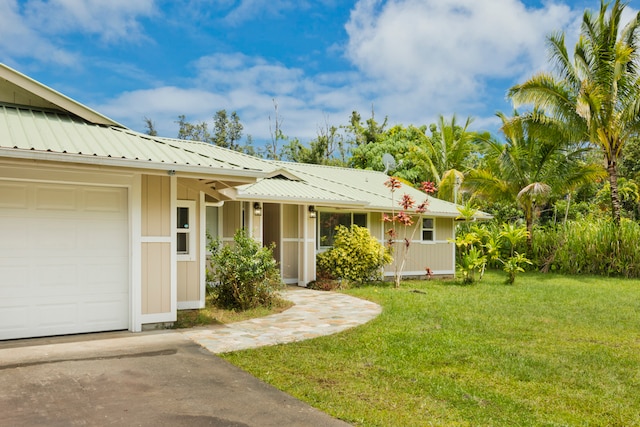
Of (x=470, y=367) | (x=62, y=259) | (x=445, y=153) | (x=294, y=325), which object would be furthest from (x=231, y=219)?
(x=445, y=153)

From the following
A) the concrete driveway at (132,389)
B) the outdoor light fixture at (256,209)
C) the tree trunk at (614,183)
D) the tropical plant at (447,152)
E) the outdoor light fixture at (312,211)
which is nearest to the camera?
the concrete driveway at (132,389)

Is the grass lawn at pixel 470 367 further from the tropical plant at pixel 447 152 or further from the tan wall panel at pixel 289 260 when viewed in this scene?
the tropical plant at pixel 447 152

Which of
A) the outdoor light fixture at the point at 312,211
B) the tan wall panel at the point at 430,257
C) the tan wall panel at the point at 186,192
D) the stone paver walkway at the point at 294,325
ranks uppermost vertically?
→ the tan wall panel at the point at 186,192

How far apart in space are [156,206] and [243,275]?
7.99 feet

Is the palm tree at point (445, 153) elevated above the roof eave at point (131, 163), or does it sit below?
above

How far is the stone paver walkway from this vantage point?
7063 millimetres

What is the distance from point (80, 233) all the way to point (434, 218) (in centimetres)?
1278

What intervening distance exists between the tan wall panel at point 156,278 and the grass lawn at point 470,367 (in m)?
1.87

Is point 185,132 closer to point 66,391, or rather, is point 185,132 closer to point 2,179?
point 2,179

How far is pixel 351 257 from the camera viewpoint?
46.6ft

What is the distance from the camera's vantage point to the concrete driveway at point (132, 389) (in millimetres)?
4195

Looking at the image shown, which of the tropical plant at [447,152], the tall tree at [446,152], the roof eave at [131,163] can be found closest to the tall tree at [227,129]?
the tall tree at [446,152]

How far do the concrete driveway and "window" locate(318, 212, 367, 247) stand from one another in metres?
8.87

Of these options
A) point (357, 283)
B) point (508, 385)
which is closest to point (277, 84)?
point (357, 283)
